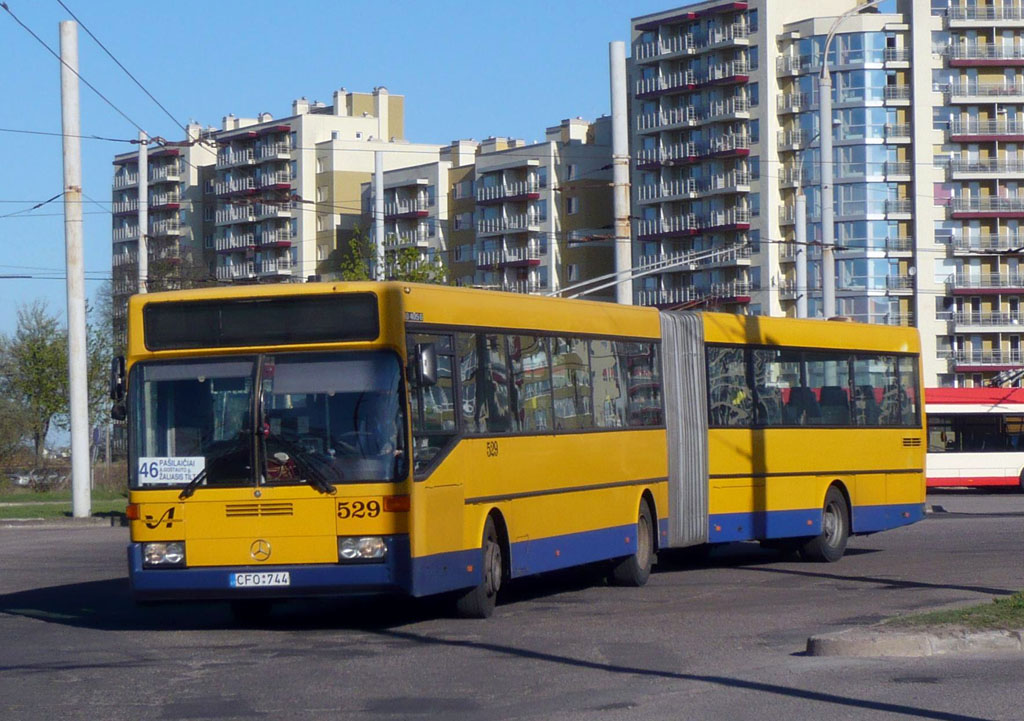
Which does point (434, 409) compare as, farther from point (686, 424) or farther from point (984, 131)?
point (984, 131)

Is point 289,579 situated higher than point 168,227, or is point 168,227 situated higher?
point 168,227

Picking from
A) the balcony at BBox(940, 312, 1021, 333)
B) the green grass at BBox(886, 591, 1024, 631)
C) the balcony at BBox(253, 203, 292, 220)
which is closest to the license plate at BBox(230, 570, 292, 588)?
the green grass at BBox(886, 591, 1024, 631)

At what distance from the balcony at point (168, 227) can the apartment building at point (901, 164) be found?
5109 cm

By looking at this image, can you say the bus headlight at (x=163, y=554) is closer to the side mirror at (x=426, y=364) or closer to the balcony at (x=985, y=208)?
the side mirror at (x=426, y=364)

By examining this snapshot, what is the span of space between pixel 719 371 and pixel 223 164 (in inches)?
4665

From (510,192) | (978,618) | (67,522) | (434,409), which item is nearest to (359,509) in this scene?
(434,409)

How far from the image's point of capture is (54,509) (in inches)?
1539

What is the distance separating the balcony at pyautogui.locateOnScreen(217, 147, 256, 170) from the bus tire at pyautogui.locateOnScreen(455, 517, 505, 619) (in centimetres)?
11810

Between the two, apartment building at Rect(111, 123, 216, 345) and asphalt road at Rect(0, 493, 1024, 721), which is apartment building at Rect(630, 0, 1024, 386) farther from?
asphalt road at Rect(0, 493, 1024, 721)

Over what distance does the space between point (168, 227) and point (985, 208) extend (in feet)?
222

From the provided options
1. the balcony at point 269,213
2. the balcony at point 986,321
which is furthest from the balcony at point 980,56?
the balcony at point 269,213

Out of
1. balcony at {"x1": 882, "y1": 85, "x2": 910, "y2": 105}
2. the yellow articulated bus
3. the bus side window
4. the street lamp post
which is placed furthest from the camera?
balcony at {"x1": 882, "y1": 85, "x2": 910, "y2": 105}

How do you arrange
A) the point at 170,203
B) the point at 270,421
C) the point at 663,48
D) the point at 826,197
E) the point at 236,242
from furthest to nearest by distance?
the point at 170,203 < the point at 236,242 < the point at 663,48 < the point at 826,197 < the point at 270,421

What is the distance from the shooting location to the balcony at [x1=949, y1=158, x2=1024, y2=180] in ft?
323
